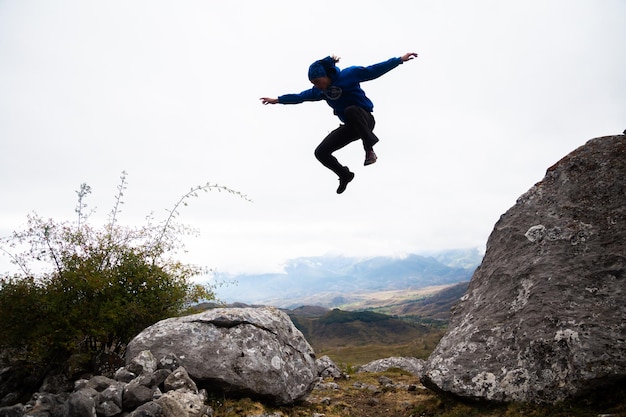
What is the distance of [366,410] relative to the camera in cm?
1005

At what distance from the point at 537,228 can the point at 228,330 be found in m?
→ 8.97

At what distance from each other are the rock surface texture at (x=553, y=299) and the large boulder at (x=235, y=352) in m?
3.70

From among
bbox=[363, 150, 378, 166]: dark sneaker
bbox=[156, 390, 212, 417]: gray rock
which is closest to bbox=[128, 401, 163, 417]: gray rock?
bbox=[156, 390, 212, 417]: gray rock

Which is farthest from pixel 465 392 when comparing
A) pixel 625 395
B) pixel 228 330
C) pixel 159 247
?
pixel 159 247

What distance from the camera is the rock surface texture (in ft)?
21.8

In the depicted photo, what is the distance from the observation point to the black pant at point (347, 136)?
31.1 ft

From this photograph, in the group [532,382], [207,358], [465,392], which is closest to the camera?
[532,382]

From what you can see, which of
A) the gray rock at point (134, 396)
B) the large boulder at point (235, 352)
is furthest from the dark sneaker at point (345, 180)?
the gray rock at point (134, 396)

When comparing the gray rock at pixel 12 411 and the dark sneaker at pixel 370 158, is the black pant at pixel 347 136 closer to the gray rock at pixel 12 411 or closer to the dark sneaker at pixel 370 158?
the dark sneaker at pixel 370 158

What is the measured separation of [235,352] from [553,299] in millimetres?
7823

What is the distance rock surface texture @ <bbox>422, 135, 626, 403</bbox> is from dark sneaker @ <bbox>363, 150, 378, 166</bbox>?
4582mm

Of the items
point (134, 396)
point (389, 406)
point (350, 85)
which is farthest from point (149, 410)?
point (350, 85)

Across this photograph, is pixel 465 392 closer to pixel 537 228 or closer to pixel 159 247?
pixel 537 228

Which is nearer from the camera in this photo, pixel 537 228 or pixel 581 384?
pixel 581 384
